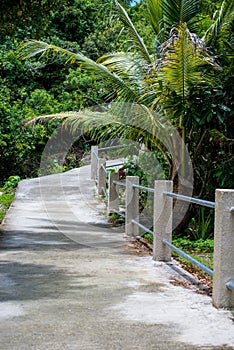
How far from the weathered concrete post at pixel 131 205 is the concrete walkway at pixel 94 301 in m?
0.25

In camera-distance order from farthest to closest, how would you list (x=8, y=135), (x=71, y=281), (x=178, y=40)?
(x=8, y=135), (x=178, y=40), (x=71, y=281)

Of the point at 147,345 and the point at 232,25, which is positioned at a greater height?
the point at 232,25

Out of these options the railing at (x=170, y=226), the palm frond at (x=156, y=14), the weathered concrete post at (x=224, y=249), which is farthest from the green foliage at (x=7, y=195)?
the weathered concrete post at (x=224, y=249)

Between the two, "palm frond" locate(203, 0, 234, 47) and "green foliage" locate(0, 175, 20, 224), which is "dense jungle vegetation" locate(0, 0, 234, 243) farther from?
"green foliage" locate(0, 175, 20, 224)

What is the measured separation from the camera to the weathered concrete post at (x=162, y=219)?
24.3 ft

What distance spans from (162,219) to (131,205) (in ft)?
7.46

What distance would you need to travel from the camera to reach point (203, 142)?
10.5 m

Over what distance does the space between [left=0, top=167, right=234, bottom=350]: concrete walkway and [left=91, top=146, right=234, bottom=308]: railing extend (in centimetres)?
21

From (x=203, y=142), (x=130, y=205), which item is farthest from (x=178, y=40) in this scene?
(x=130, y=205)

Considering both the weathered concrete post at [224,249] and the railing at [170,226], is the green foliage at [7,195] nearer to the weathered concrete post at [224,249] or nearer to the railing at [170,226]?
the railing at [170,226]

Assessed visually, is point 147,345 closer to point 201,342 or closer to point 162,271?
point 201,342

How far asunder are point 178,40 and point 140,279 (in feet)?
14.1

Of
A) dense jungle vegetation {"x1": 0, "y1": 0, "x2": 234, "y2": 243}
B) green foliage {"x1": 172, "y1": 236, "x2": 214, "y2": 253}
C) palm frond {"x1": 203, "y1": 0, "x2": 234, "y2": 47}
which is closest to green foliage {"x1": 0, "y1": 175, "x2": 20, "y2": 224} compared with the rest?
dense jungle vegetation {"x1": 0, "y1": 0, "x2": 234, "y2": 243}

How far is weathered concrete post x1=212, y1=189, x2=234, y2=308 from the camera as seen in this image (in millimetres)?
5035
